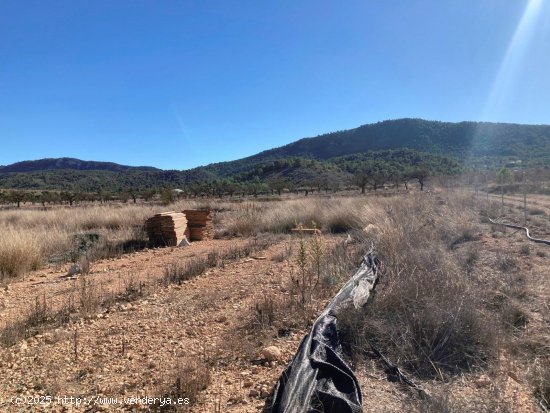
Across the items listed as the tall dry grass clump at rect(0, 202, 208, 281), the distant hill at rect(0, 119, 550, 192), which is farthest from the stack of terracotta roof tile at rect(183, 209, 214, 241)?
the distant hill at rect(0, 119, 550, 192)

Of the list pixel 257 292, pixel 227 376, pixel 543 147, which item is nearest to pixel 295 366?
pixel 227 376

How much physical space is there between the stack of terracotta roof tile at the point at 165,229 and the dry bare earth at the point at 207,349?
433 cm

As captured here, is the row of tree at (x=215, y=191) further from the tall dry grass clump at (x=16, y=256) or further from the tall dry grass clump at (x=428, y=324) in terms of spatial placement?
the tall dry grass clump at (x=428, y=324)

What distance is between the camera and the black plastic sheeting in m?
2.53

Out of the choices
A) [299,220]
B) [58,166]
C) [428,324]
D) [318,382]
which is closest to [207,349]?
[318,382]

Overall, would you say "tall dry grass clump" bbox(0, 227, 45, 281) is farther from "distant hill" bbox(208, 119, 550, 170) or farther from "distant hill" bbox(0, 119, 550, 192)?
"distant hill" bbox(208, 119, 550, 170)

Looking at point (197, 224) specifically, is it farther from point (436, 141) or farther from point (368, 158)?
point (436, 141)

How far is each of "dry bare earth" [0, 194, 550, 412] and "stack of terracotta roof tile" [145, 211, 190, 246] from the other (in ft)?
14.2

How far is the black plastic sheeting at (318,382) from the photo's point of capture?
2526mm

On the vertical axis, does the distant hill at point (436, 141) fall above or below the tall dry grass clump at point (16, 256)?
above

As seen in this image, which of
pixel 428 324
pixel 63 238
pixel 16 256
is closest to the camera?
pixel 428 324

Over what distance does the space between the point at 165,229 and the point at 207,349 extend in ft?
26.5

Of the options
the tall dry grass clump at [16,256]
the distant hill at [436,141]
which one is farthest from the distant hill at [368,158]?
the tall dry grass clump at [16,256]

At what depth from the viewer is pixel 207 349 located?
3830 mm
